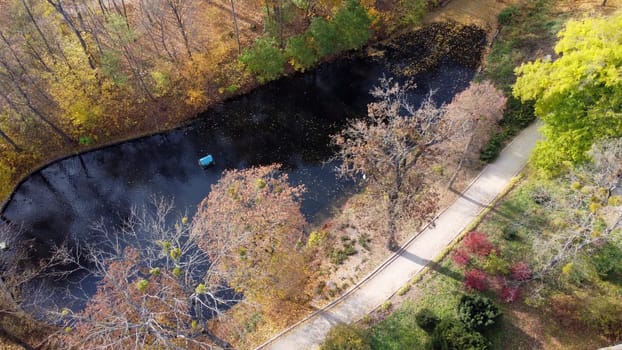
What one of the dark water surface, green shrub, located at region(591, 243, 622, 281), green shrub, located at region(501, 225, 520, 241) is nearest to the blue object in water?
the dark water surface

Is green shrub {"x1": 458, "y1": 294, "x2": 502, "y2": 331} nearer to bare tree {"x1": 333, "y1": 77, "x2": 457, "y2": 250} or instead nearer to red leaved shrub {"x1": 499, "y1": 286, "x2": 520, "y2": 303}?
red leaved shrub {"x1": 499, "y1": 286, "x2": 520, "y2": 303}

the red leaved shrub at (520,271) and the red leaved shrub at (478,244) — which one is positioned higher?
the red leaved shrub at (478,244)

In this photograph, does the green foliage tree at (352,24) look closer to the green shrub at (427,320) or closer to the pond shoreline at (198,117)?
the pond shoreline at (198,117)

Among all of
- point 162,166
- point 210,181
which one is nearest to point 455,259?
point 210,181

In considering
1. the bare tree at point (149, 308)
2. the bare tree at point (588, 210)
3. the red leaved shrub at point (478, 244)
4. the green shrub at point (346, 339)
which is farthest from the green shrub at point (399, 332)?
the bare tree at point (149, 308)

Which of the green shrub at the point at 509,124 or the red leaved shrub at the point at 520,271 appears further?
the green shrub at the point at 509,124

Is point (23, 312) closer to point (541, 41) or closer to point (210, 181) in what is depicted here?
point (210, 181)
